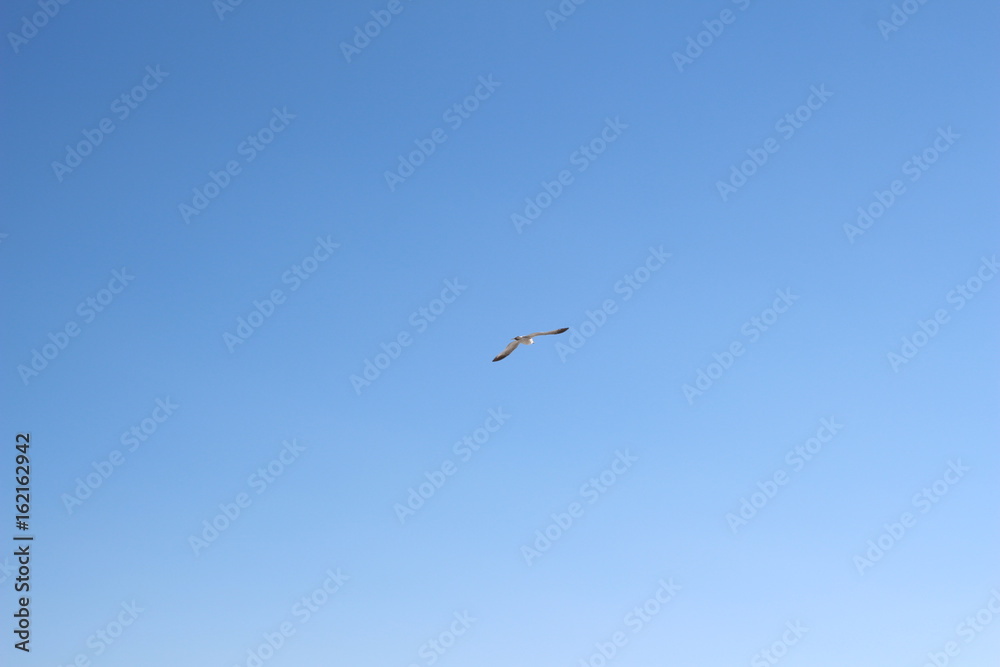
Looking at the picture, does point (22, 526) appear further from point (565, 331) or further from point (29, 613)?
point (565, 331)

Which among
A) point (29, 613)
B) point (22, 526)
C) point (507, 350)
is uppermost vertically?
point (507, 350)

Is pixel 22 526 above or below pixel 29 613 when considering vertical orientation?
above

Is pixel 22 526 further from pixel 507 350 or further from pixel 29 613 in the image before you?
pixel 507 350

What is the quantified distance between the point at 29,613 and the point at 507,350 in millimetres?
24398

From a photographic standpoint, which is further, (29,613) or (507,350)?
(507,350)

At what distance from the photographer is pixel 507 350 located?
170ft

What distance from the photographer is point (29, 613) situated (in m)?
43.3

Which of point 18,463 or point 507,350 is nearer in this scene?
point 18,463

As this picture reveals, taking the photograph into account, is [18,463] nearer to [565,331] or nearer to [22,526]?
[22,526]

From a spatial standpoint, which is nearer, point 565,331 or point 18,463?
point 18,463

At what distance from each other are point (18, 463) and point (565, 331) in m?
25.3

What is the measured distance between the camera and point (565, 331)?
51.2m

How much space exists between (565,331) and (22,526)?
84.7 ft

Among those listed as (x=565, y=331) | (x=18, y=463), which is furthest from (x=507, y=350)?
(x=18, y=463)
